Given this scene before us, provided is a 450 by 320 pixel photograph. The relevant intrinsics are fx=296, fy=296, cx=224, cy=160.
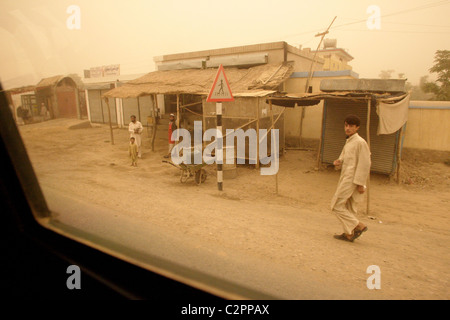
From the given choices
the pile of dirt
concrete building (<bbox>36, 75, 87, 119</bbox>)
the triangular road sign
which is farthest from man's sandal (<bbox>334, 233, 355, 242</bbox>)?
concrete building (<bbox>36, 75, 87, 119</bbox>)

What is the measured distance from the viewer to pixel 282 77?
38.2 ft

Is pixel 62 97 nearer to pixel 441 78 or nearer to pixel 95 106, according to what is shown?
pixel 95 106

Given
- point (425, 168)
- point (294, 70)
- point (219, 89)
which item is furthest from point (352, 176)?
point (294, 70)

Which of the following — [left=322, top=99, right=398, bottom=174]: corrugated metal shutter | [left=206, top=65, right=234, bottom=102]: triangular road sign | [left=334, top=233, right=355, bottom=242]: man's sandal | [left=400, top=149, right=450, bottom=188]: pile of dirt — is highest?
[left=206, top=65, right=234, bottom=102]: triangular road sign

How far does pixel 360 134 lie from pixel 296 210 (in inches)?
164

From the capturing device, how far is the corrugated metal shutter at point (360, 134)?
869 cm

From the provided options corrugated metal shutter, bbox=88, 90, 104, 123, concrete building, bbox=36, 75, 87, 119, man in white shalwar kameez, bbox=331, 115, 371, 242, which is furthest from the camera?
corrugated metal shutter, bbox=88, 90, 104, 123

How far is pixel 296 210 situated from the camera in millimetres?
6406

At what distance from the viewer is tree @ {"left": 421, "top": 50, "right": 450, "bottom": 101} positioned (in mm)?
10953

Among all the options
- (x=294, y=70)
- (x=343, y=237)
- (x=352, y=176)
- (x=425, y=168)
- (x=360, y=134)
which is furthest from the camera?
(x=294, y=70)

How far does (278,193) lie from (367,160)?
3967 millimetres

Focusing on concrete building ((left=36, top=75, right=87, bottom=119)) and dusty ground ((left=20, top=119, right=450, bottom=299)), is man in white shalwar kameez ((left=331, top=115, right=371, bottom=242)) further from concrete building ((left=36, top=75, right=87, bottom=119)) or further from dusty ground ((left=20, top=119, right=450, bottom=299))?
concrete building ((left=36, top=75, right=87, bottom=119))

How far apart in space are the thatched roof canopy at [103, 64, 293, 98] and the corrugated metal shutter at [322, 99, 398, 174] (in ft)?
7.94
